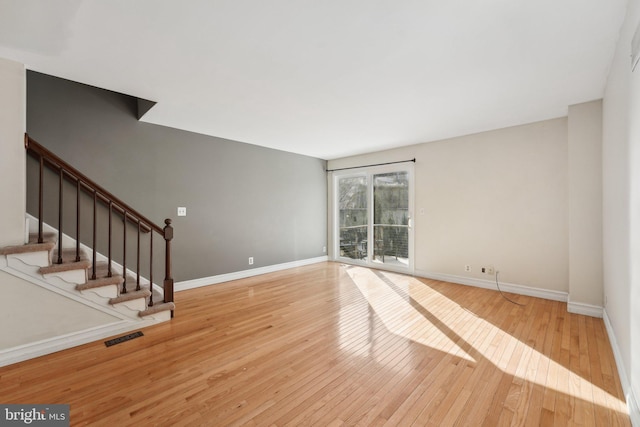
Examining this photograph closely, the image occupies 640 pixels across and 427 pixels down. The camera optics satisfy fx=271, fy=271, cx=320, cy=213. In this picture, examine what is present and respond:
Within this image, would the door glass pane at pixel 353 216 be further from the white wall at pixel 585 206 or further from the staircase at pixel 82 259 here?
the staircase at pixel 82 259

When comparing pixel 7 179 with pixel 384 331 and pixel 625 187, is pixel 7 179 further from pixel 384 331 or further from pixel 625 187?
pixel 625 187

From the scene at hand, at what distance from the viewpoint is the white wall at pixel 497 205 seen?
3777mm

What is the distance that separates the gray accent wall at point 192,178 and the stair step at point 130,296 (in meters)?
1.19

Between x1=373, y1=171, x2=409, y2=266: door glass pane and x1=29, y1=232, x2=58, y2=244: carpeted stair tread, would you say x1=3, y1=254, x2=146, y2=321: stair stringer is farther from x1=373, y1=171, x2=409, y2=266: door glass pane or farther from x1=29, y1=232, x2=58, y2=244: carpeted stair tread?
x1=373, y1=171, x2=409, y2=266: door glass pane

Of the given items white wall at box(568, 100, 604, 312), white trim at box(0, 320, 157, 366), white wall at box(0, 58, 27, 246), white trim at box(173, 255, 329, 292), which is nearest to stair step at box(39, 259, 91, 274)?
white wall at box(0, 58, 27, 246)

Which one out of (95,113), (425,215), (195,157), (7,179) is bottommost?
(425,215)

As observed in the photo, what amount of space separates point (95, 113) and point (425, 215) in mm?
5252

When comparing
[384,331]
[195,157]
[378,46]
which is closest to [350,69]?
[378,46]

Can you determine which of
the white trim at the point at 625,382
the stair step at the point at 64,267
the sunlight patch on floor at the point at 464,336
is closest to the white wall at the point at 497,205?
the sunlight patch on floor at the point at 464,336

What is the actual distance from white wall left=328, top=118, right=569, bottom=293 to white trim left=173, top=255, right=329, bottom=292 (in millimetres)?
2491

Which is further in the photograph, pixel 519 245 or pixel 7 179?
pixel 519 245

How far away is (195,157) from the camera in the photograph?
4406 mm

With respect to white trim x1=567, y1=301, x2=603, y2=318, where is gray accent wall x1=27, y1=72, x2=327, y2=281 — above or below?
above

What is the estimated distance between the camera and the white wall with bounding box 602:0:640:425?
1.60 m
